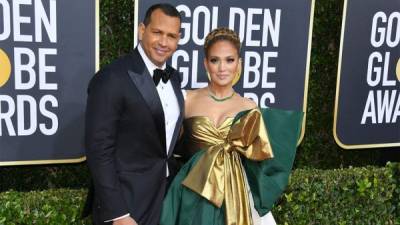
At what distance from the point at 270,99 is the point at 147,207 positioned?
1.54m

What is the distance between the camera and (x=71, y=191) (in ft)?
8.75

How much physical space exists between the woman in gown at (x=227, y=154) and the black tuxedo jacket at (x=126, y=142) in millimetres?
129

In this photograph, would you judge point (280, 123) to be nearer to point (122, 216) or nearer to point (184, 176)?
point (184, 176)

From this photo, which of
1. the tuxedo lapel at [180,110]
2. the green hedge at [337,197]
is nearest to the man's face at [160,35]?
the tuxedo lapel at [180,110]

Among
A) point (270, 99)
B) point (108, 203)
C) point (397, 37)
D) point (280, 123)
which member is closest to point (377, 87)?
point (397, 37)

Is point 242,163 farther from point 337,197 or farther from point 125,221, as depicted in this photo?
point 337,197

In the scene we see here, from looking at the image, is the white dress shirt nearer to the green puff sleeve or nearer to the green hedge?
the green puff sleeve

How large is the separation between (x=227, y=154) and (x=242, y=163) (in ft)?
0.47

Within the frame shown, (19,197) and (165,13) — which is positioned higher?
(165,13)

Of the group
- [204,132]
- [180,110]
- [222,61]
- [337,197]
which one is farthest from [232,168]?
[337,197]

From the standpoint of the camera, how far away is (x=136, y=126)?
179 centimetres

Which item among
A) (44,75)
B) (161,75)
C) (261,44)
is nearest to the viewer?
(161,75)

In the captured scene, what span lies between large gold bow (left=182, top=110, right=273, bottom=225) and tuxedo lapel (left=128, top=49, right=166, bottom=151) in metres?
0.28

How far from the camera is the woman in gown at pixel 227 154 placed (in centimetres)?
195
